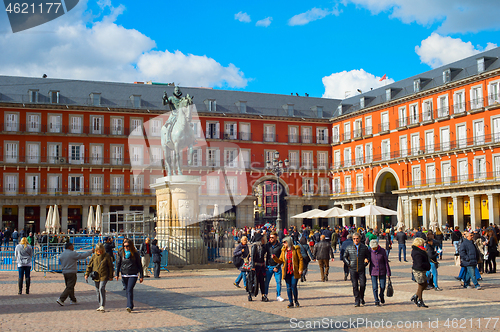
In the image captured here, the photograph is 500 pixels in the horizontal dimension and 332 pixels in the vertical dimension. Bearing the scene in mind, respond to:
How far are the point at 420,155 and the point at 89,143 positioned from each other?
103 ft

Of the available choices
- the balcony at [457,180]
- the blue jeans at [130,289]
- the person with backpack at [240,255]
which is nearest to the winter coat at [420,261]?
the person with backpack at [240,255]

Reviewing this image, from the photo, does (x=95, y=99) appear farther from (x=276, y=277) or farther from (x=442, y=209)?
(x=276, y=277)

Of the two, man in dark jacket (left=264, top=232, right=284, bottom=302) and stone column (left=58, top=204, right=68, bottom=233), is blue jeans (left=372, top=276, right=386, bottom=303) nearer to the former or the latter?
man in dark jacket (left=264, top=232, right=284, bottom=302)

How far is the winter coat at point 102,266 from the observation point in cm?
1025

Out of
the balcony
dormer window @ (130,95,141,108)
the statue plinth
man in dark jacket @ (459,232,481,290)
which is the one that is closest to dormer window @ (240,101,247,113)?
dormer window @ (130,95,141,108)

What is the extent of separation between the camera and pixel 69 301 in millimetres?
11359

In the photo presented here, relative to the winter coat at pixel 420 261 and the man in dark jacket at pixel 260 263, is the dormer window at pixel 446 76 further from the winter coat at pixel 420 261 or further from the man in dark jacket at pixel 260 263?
the man in dark jacket at pixel 260 263

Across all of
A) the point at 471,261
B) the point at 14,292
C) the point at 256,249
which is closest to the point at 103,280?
the point at 256,249

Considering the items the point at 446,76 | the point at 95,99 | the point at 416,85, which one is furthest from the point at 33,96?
the point at 446,76

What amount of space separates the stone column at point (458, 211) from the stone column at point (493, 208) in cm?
299

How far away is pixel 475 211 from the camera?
4203 centimetres

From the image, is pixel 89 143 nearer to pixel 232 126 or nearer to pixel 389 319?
pixel 232 126

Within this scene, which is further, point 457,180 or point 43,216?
point 43,216

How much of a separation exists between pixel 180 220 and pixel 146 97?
1578 inches
